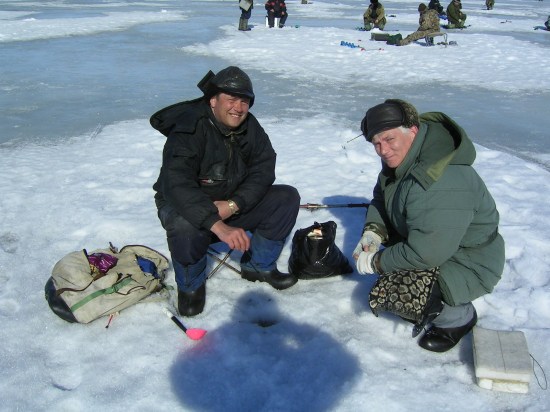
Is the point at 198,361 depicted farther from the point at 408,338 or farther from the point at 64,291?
the point at 408,338

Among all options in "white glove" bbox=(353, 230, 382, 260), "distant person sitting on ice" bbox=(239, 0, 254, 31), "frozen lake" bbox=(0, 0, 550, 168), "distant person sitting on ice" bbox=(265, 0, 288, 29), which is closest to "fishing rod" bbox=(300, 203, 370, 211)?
"white glove" bbox=(353, 230, 382, 260)

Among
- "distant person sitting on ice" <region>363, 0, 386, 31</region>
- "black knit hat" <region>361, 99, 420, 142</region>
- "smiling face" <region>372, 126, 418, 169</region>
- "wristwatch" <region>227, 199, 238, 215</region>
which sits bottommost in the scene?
"wristwatch" <region>227, 199, 238, 215</region>

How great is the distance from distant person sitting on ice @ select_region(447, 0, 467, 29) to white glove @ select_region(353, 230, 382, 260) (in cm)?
2007

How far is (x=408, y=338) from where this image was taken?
2.87 metres

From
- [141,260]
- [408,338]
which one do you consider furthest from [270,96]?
[408,338]

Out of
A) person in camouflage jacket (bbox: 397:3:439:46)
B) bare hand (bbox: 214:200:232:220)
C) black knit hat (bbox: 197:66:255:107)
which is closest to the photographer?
black knit hat (bbox: 197:66:255:107)

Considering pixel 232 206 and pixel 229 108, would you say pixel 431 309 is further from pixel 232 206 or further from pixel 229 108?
pixel 229 108

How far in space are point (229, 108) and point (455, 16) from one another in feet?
67.6

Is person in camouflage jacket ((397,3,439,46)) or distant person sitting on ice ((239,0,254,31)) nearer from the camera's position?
person in camouflage jacket ((397,3,439,46))

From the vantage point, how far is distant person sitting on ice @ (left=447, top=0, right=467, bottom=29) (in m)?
20.0

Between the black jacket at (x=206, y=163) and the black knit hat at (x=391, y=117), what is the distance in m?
0.92

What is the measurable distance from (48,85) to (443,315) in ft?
28.7

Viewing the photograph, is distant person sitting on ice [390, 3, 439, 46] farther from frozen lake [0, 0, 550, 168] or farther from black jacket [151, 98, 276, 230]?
black jacket [151, 98, 276, 230]

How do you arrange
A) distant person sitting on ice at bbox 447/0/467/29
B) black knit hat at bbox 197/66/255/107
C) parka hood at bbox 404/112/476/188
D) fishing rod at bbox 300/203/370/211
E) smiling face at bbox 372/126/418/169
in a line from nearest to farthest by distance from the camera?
parka hood at bbox 404/112/476/188 → smiling face at bbox 372/126/418/169 → black knit hat at bbox 197/66/255/107 → fishing rod at bbox 300/203/370/211 → distant person sitting on ice at bbox 447/0/467/29
